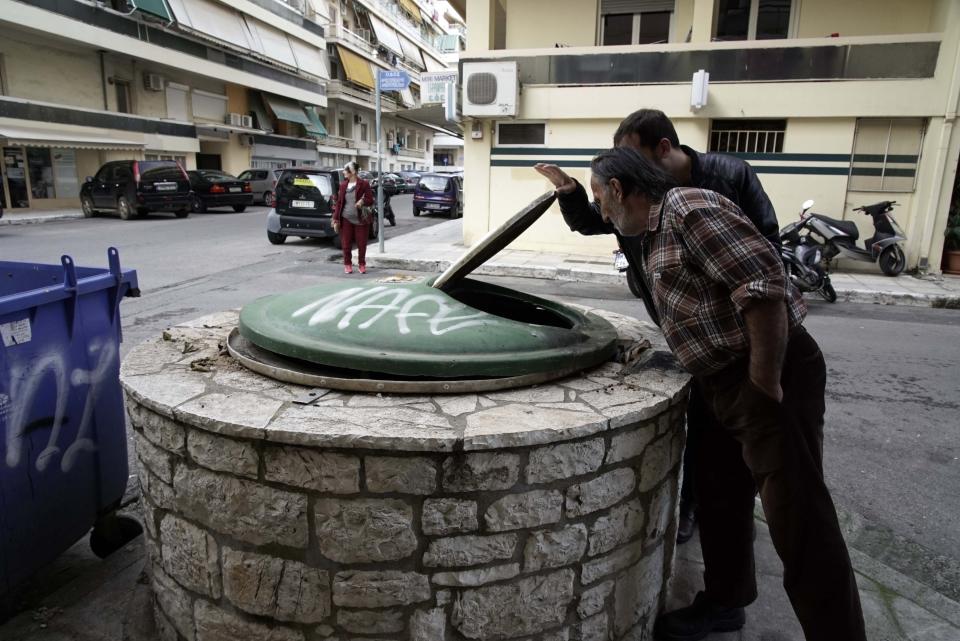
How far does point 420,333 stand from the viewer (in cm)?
227

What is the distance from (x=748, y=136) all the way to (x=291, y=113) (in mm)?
26567

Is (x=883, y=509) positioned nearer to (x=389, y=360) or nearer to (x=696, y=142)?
(x=389, y=360)

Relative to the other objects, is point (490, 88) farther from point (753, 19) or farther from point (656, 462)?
point (656, 462)

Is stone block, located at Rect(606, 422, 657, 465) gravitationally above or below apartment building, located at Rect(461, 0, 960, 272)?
below

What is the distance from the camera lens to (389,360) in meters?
2.15

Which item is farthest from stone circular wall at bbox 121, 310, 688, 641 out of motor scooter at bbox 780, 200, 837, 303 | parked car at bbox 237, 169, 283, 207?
parked car at bbox 237, 169, 283, 207

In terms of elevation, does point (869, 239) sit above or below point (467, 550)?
above

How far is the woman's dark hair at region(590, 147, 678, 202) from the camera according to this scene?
6.66 feet

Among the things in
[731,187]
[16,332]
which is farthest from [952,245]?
[16,332]

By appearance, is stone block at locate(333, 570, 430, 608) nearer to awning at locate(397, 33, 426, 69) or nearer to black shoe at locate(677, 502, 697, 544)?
black shoe at locate(677, 502, 697, 544)

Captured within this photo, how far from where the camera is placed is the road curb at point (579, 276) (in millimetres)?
8781

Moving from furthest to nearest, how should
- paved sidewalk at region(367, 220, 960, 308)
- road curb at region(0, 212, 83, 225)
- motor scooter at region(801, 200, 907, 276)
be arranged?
road curb at region(0, 212, 83, 225), motor scooter at region(801, 200, 907, 276), paved sidewalk at region(367, 220, 960, 308)

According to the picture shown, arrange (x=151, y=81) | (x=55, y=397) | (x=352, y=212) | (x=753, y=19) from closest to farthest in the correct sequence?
(x=55, y=397) → (x=352, y=212) → (x=753, y=19) → (x=151, y=81)

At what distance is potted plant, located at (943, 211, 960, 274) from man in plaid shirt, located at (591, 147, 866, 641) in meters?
10.8
